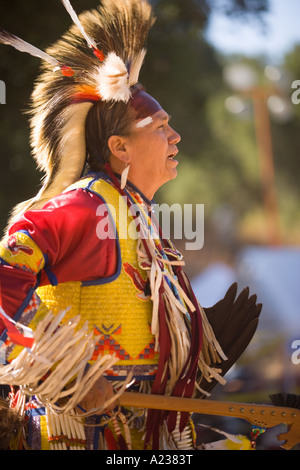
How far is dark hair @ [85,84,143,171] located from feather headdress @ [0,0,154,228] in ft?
0.08

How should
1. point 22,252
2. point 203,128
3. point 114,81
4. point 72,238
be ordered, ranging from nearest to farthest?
point 22,252 < point 72,238 < point 114,81 < point 203,128

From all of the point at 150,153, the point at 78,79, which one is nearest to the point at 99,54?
the point at 78,79

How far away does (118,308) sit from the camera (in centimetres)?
213

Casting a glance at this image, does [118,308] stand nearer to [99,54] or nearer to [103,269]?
[103,269]

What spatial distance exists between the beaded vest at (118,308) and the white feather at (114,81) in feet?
1.18

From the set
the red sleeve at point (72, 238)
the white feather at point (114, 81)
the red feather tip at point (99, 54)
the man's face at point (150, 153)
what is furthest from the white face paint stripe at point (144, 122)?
the red sleeve at point (72, 238)

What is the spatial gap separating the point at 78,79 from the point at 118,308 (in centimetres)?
86

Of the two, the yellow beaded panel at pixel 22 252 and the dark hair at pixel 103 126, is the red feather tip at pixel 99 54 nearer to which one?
the dark hair at pixel 103 126

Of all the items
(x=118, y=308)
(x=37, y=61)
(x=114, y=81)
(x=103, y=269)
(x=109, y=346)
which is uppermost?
(x=37, y=61)

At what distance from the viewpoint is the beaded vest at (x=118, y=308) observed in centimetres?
211

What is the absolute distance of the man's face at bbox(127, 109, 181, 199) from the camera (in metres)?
2.39

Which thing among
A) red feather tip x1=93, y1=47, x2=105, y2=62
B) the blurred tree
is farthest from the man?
the blurred tree

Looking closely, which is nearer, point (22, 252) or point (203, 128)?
point (22, 252)
